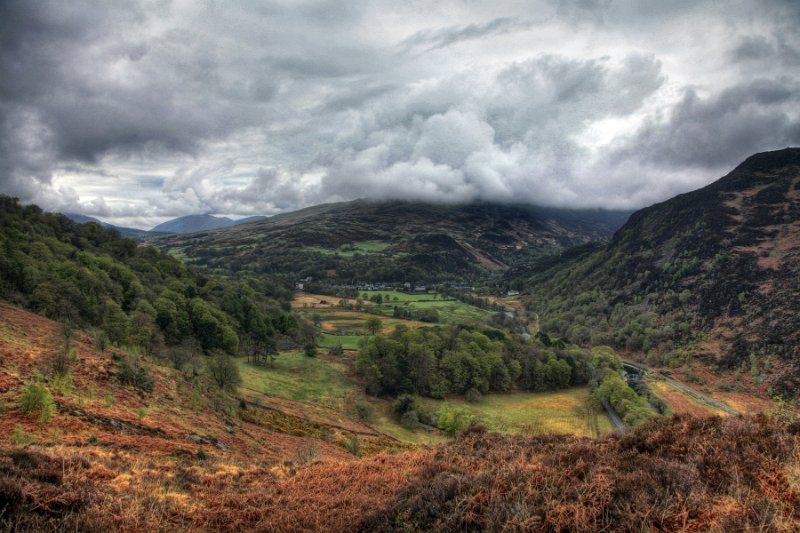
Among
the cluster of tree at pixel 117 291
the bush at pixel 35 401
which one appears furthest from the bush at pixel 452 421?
the bush at pixel 35 401

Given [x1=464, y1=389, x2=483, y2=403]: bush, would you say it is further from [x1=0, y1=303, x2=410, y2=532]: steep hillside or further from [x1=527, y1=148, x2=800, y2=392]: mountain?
[x1=527, y1=148, x2=800, y2=392]: mountain

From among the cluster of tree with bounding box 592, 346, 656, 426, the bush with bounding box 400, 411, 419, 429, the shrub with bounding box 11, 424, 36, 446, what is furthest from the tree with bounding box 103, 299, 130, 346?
the cluster of tree with bounding box 592, 346, 656, 426

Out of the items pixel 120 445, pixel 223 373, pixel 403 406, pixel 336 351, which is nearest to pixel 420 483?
pixel 120 445

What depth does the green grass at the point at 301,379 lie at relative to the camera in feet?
191

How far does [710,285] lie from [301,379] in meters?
131

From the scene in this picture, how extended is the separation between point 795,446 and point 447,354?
71.9 meters

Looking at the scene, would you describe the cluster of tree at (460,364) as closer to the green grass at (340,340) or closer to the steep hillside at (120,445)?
the green grass at (340,340)

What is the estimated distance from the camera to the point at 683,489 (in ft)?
27.0

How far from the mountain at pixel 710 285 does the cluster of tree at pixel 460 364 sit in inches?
1390

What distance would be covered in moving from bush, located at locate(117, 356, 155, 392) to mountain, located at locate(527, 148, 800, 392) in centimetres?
11171

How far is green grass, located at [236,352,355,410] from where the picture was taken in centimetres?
5809

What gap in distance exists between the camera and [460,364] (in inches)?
3066

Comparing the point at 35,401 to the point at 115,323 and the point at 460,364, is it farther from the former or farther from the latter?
the point at 460,364

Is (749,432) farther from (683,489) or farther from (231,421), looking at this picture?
(231,421)
